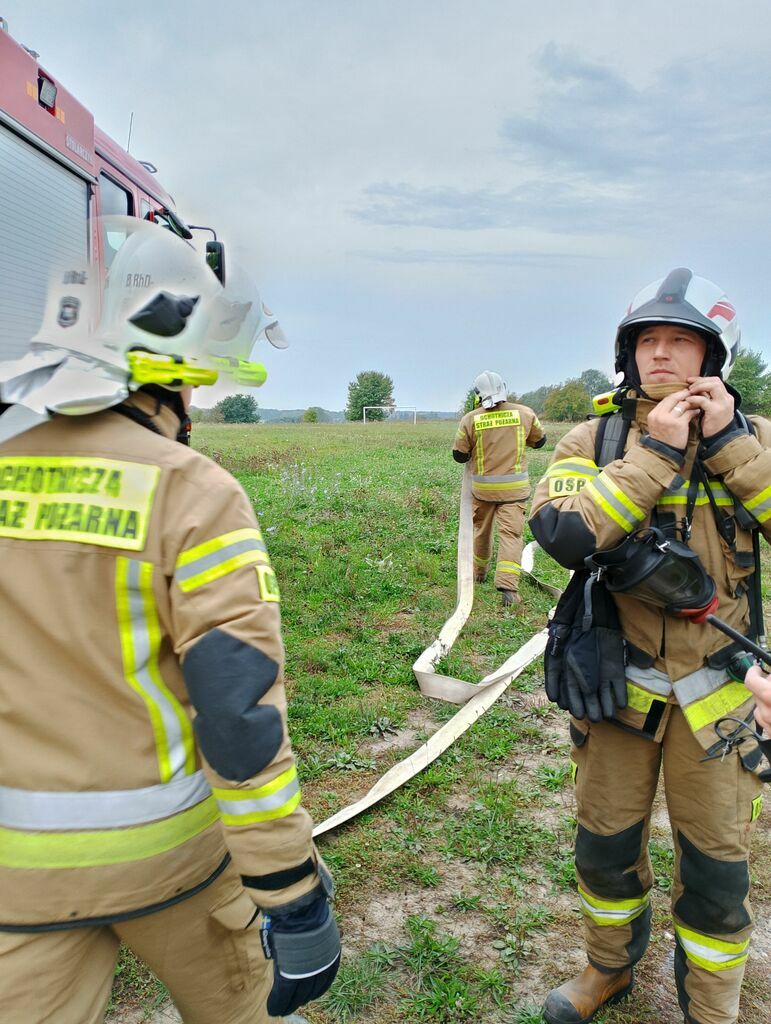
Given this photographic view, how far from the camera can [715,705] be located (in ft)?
7.02

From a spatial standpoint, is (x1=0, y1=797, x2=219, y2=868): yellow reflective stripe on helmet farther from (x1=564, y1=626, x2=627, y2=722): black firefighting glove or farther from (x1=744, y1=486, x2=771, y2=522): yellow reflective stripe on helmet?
(x1=744, y1=486, x2=771, y2=522): yellow reflective stripe on helmet

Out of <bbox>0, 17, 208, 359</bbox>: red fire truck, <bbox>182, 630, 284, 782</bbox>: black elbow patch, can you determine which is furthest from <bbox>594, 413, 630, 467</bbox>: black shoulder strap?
<bbox>0, 17, 208, 359</bbox>: red fire truck

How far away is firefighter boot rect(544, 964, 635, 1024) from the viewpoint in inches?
96.0

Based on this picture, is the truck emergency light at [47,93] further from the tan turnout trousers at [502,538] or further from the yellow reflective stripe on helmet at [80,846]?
the yellow reflective stripe on helmet at [80,846]

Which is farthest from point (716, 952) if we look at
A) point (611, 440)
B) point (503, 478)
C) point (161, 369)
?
point (503, 478)

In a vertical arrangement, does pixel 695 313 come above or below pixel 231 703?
above

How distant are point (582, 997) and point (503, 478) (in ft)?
17.5

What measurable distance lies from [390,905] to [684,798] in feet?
4.64

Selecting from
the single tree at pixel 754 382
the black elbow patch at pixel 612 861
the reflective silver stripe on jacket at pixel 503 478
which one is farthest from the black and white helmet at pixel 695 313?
the single tree at pixel 754 382

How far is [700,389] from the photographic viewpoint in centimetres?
217

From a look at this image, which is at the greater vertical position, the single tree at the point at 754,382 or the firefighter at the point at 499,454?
the single tree at the point at 754,382

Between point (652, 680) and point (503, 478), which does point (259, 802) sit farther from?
point (503, 478)

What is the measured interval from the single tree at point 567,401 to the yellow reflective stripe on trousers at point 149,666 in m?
59.3

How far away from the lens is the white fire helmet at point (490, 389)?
7461 millimetres
